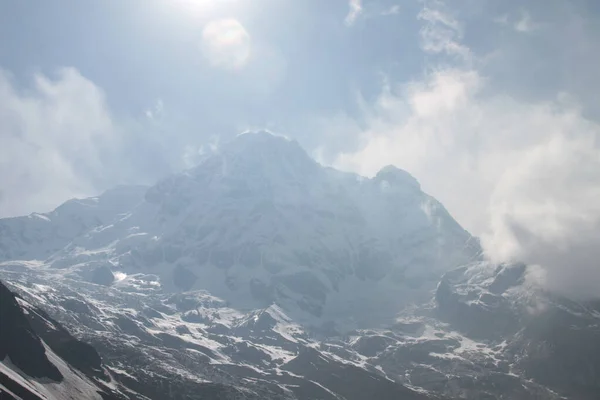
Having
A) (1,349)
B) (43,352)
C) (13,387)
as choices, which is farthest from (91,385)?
(13,387)

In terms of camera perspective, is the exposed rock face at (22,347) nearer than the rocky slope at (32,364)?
No

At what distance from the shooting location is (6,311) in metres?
183

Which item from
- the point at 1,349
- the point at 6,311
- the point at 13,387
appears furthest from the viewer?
the point at 6,311

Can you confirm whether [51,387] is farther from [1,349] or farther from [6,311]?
[6,311]

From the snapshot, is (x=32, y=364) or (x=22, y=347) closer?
(x=32, y=364)

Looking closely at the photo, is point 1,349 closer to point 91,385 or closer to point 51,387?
point 51,387

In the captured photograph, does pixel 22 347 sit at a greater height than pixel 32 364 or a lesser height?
greater

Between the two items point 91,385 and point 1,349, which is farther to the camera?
point 91,385

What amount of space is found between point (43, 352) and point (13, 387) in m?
41.1

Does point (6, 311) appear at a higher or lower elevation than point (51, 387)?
higher

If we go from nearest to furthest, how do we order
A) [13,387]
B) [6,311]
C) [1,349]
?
[13,387] < [1,349] < [6,311]

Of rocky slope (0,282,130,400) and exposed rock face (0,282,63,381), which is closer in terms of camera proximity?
rocky slope (0,282,130,400)

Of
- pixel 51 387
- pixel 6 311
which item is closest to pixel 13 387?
pixel 51 387

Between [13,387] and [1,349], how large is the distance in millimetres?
35374
